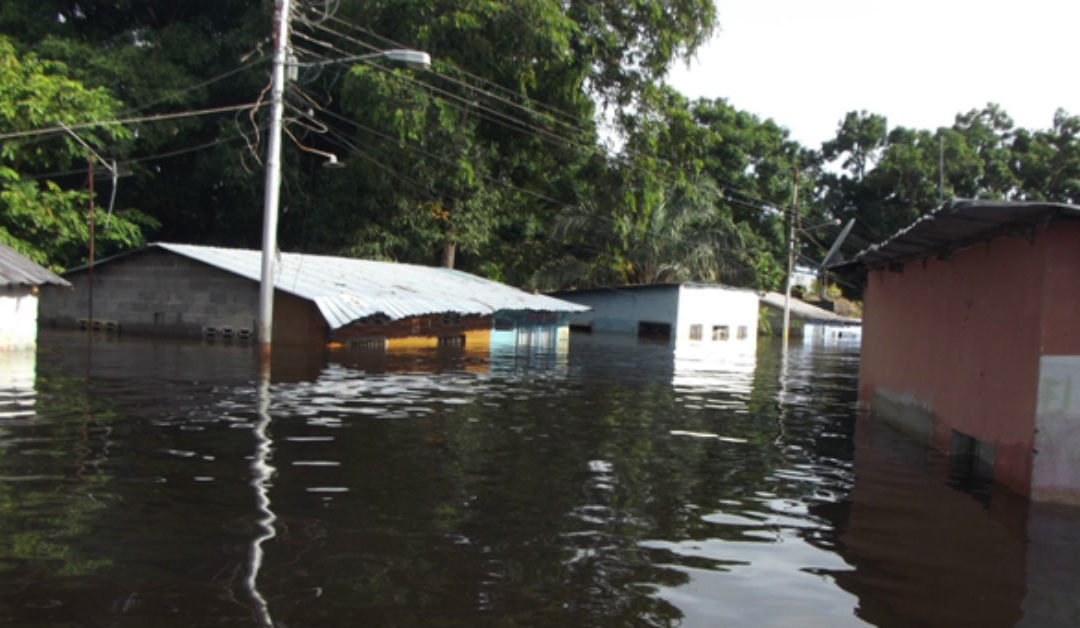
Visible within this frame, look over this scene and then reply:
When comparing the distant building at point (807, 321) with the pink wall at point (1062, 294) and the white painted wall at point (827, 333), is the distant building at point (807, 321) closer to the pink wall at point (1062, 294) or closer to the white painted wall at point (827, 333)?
the white painted wall at point (827, 333)

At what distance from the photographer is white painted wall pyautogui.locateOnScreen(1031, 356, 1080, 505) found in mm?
8711

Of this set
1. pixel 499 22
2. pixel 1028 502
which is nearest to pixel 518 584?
pixel 1028 502

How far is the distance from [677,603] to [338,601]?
2075 mm

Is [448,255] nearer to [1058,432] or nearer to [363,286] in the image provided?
[363,286]

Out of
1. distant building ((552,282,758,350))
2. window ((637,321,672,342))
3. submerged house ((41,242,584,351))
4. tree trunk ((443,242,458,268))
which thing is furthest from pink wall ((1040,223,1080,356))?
window ((637,321,672,342))

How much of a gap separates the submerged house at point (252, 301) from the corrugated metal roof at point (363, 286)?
5 centimetres

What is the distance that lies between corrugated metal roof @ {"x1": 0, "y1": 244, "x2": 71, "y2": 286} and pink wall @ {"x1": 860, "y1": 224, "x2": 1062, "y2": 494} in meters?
17.9

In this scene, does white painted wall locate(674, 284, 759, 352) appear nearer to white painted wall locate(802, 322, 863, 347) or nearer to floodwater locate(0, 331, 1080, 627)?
white painted wall locate(802, 322, 863, 347)

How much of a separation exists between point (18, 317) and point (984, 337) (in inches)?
796

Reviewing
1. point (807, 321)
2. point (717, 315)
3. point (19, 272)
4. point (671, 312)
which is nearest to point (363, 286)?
point (19, 272)

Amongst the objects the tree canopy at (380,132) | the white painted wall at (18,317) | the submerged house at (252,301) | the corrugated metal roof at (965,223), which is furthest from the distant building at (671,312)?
the corrugated metal roof at (965,223)

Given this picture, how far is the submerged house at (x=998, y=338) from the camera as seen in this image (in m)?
8.76

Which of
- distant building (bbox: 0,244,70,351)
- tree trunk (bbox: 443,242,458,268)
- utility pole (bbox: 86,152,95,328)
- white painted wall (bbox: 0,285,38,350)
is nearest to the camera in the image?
distant building (bbox: 0,244,70,351)

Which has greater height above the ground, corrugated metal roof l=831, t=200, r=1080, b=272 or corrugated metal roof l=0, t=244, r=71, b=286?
corrugated metal roof l=831, t=200, r=1080, b=272
